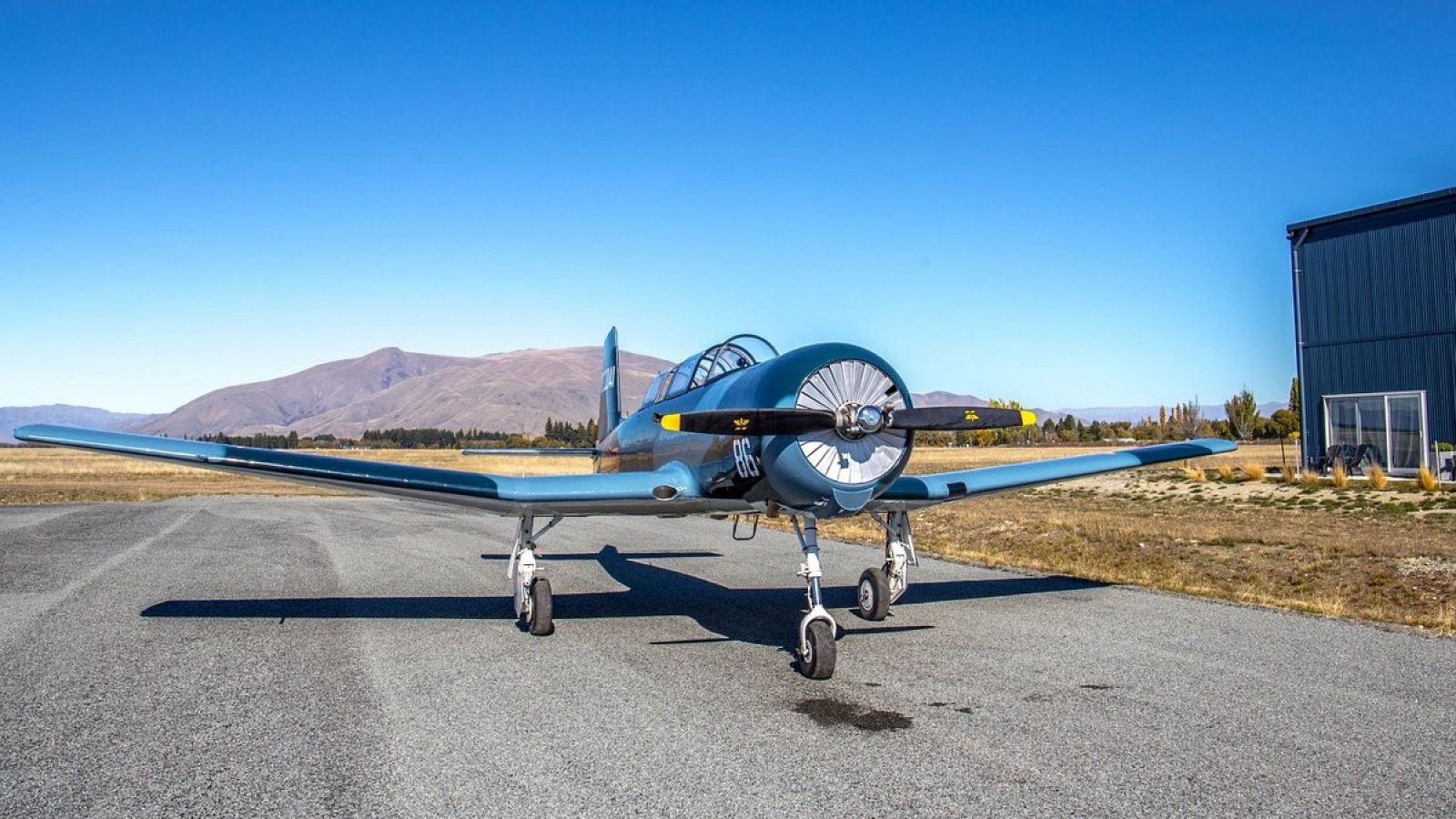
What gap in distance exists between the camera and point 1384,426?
29141 mm

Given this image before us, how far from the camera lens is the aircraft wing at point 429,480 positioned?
929 cm

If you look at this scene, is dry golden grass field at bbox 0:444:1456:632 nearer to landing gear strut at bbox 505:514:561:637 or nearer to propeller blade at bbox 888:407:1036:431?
propeller blade at bbox 888:407:1036:431

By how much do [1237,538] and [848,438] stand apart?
12.3 meters

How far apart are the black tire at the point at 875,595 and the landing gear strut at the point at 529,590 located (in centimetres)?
343

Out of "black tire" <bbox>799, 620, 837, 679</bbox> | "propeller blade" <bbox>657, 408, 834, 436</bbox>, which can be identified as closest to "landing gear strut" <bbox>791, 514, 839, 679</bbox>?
"black tire" <bbox>799, 620, 837, 679</bbox>

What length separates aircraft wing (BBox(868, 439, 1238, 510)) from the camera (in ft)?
35.5

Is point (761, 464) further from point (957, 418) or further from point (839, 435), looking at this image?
point (957, 418)

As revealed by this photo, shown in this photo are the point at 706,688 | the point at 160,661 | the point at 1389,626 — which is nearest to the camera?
the point at 706,688

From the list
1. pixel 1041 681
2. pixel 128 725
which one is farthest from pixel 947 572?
pixel 128 725

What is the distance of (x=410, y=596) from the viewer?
12.2m

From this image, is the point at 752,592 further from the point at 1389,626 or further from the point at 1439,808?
the point at 1439,808

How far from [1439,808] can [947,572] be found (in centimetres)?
996

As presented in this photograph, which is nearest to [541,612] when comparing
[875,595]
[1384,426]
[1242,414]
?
[875,595]

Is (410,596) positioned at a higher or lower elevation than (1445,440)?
lower
